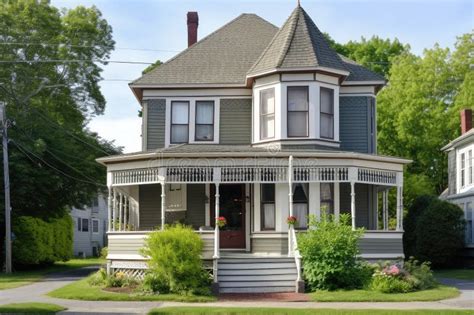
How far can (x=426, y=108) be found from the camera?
163ft

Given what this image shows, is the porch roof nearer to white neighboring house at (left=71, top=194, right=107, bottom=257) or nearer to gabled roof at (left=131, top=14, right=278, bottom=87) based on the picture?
gabled roof at (left=131, top=14, right=278, bottom=87)

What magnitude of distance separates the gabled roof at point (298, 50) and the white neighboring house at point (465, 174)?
13.7 metres

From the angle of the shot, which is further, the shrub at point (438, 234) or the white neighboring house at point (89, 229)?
the white neighboring house at point (89, 229)

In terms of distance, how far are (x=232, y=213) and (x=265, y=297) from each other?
583 cm

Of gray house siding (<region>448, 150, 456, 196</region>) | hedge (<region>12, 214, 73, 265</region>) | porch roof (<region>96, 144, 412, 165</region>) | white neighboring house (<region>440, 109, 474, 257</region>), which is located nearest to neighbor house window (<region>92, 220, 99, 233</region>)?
hedge (<region>12, 214, 73, 265</region>)

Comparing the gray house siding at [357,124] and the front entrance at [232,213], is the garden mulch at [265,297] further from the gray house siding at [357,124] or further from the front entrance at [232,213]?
the gray house siding at [357,124]

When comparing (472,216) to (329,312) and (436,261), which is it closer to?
(436,261)

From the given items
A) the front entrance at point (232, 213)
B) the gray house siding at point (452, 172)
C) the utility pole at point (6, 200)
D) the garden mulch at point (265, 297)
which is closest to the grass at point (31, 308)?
the garden mulch at point (265, 297)

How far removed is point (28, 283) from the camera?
91.6ft

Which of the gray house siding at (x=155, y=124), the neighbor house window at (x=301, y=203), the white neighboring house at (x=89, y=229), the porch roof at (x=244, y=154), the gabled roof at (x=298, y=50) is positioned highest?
the gabled roof at (x=298, y=50)

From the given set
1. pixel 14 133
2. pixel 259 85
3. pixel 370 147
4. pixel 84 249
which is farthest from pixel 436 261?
pixel 84 249

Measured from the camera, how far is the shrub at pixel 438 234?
3478cm

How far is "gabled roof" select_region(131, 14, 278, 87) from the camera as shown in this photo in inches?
1089

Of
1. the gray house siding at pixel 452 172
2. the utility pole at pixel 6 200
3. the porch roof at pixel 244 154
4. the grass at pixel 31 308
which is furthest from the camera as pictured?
the gray house siding at pixel 452 172
